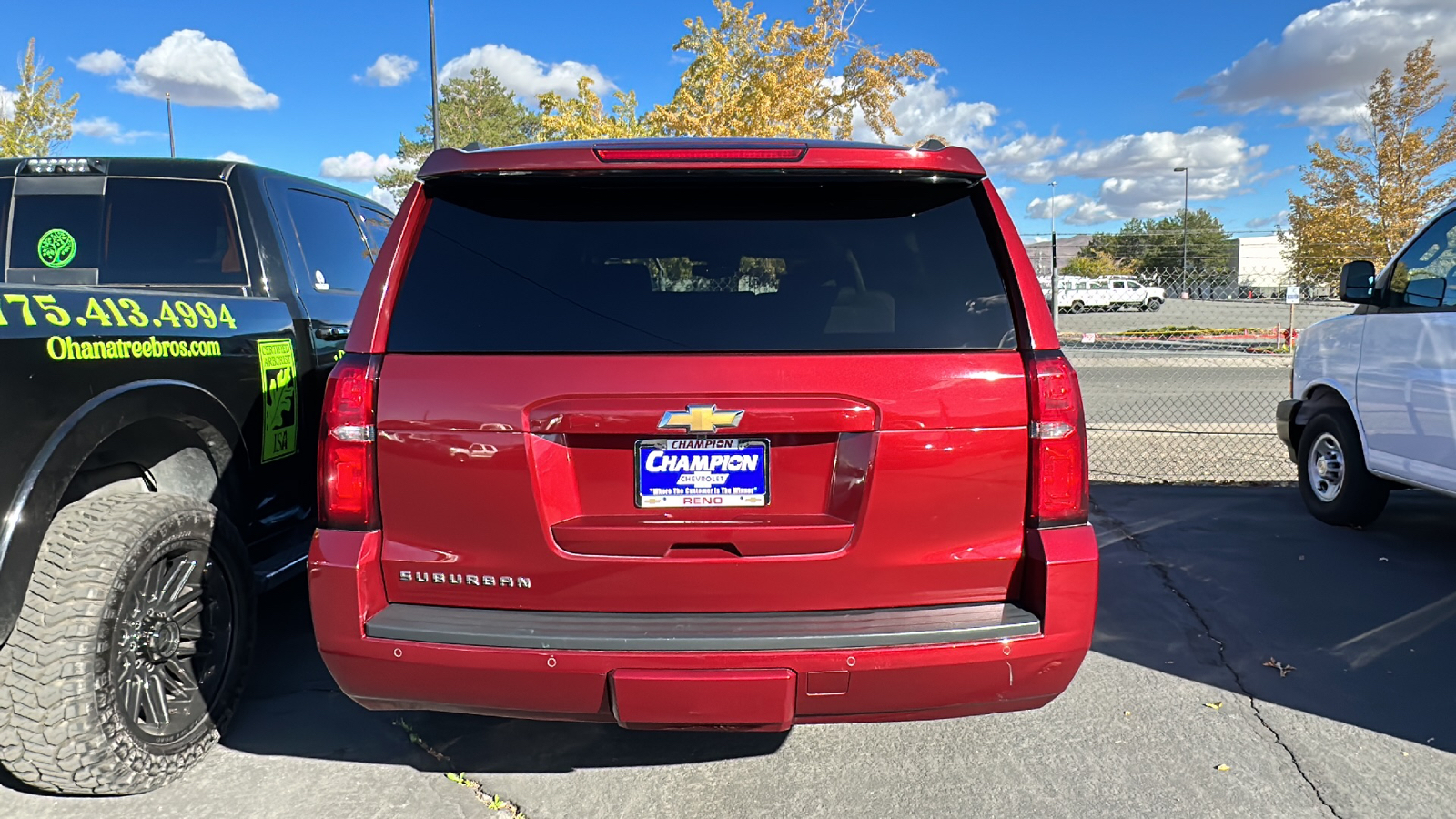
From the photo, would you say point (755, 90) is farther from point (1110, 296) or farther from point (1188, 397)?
point (1110, 296)

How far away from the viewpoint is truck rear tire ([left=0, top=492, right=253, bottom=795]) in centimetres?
257

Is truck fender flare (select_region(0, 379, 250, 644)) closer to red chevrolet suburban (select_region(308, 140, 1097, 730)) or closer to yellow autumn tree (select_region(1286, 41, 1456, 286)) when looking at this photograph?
red chevrolet suburban (select_region(308, 140, 1097, 730))

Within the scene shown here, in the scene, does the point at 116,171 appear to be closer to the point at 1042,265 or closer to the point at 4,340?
the point at 4,340

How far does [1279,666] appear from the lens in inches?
152

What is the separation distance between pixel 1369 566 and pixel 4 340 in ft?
20.2

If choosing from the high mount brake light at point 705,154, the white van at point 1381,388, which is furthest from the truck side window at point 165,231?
the white van at point 1381,388

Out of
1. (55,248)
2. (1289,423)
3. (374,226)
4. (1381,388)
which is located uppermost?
(374,226)

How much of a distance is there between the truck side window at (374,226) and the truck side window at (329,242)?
0.13 m

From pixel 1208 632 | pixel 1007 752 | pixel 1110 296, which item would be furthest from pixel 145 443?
pixel 1110 296

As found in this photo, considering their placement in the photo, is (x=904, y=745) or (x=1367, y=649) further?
(x=1367, y=649)

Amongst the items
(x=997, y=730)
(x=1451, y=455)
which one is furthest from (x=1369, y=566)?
(x=997, y=730)

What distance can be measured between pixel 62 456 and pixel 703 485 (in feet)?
5.83

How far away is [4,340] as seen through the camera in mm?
2322

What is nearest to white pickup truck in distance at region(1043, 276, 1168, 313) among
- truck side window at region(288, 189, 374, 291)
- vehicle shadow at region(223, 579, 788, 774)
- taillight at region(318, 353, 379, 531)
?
truck side window at region(288, 189, 374, 291)
